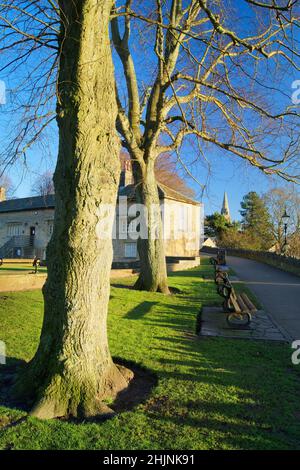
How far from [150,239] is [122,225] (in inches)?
808

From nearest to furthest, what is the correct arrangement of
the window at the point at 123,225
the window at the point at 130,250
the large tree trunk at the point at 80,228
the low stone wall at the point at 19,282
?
the large tree trunk at the point at 80,228 < the low stone wall at the point at 19,282 < the window at the point at 130,250 < the window at the point at 123,225

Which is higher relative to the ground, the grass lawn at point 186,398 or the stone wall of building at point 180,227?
the stone wall of building at point 180,227

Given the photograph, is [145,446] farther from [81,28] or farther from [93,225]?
[81,28]

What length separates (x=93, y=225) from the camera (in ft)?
13.5

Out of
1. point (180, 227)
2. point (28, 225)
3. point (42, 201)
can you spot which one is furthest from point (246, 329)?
point (28, 225)

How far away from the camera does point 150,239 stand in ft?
38.0

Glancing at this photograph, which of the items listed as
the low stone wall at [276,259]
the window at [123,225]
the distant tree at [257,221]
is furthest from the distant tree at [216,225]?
the window at [123,225]

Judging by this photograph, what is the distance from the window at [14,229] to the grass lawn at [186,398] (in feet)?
108

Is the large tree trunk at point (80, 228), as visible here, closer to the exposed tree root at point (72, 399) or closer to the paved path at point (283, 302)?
the exposed tree root at point (72, 399)

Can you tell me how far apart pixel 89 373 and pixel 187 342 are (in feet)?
8.79

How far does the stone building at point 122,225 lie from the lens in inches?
1220

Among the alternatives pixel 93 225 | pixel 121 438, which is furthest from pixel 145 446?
pixel 93 225

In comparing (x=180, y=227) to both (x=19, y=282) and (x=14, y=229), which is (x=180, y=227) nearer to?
(x=14, y=229)
